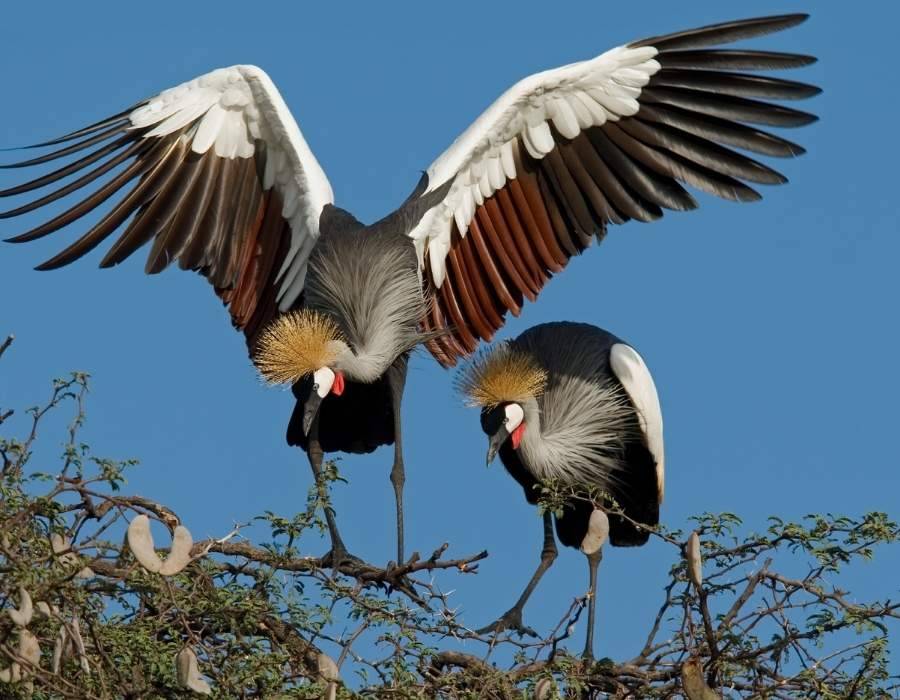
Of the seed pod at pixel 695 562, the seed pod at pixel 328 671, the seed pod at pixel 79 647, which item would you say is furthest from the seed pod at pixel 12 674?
the seed pod at pixel 695 562

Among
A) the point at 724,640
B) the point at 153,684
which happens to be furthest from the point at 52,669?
the point at 724,640

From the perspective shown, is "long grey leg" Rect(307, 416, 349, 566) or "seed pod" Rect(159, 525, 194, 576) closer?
"seed pod" Rect(159, 525, 194, 576)

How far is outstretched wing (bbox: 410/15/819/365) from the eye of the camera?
625 cm

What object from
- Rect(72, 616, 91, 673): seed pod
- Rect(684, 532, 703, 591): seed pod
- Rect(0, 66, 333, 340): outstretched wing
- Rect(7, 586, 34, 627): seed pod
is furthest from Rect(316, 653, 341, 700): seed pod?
Rect(0, 66, 333, 340): outstretched wing

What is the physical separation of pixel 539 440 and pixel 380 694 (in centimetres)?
226

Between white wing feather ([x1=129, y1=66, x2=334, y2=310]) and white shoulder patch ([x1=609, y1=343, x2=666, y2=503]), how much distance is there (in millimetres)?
1332

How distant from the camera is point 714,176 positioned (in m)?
6.32

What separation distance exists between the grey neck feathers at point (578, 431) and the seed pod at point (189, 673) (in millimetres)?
2691

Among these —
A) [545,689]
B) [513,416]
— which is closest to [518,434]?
[513,416]

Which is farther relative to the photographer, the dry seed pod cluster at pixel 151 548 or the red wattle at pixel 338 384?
the red wattle at pixel 338 384

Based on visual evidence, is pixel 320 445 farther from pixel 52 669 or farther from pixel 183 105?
pixel 52 669

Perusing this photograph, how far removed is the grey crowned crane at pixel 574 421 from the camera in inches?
247

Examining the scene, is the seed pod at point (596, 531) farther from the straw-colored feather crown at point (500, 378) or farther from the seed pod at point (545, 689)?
the straw-colored feather crown at point (500, 378)

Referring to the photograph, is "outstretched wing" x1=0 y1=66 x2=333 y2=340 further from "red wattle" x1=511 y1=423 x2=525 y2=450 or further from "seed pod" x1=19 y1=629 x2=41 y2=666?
"seed pod" x1=19 y1=629 x2=41 y2=666
